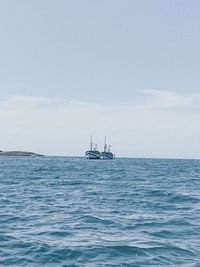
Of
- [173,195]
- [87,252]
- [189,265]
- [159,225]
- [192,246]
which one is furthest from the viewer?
[173,195]

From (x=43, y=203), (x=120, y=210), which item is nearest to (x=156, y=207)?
→ (x=120, y=210)

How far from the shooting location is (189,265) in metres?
12.6

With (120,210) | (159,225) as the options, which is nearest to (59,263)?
(159,225)

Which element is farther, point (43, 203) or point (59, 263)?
point (43, 203)

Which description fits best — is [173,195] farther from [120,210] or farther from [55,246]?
[55,246]

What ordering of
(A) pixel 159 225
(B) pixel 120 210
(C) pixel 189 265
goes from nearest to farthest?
(C) pixel 189 265, (A) pixel 159 225, (B) pixel 120 210

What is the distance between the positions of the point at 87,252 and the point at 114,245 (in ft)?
4.36

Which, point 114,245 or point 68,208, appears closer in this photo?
point 114,245

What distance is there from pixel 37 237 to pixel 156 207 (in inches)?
439

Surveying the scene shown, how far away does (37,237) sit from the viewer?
53.2 ft

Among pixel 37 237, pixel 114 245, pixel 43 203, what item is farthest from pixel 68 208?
pixel 114 245

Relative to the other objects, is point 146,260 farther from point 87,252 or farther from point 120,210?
point 120,210

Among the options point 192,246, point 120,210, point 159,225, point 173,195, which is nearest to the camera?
point 192,246

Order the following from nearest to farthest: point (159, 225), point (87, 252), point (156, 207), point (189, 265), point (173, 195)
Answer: point (189, 265), point (87, 252), point (159, 225), point (156, 207), point (173, 195)
